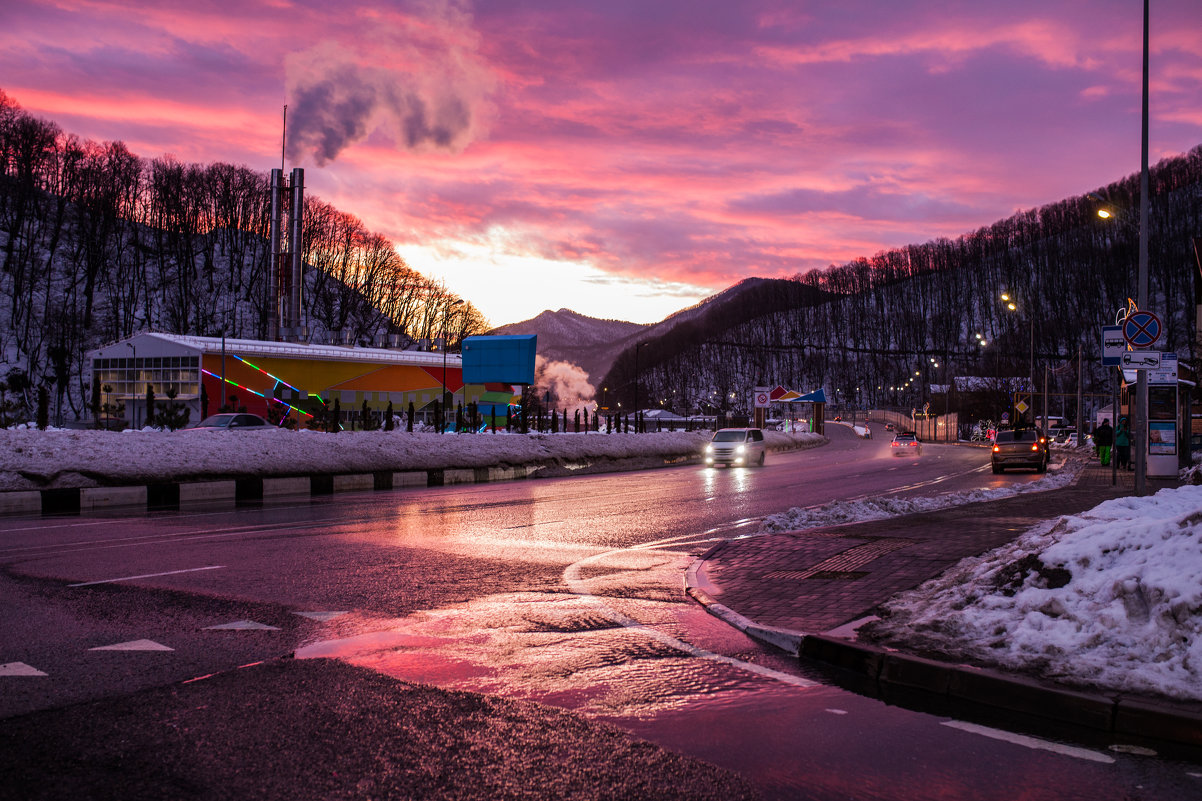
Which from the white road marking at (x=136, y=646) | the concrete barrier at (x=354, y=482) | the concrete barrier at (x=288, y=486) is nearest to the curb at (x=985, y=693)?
the white road marking at (x=136, y=646)

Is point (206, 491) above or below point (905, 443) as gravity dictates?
above

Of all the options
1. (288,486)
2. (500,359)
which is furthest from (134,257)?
(288,486)

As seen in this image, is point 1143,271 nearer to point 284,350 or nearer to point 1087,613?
point 1087,613

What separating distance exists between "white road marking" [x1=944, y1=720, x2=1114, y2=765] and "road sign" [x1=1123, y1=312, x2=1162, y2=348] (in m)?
12.3

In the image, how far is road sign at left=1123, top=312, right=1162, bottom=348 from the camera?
1482cm

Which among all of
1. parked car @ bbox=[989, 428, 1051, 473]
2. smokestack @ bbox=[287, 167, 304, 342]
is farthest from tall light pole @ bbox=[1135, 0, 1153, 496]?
smokestack @ bbox=[287, 167, 304, 342]

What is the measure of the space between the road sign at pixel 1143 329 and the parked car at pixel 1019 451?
65.9ft

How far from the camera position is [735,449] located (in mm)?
38000

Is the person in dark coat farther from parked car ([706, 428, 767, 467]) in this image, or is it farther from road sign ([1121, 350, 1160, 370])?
road sign ([1121, 350, 1160, 370])

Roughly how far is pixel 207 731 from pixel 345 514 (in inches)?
472

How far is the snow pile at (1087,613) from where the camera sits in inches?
206

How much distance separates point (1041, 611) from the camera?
6.19 metres

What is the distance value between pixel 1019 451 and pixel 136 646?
3343cm

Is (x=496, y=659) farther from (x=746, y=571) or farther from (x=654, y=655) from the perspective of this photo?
(x=746, y=571)
